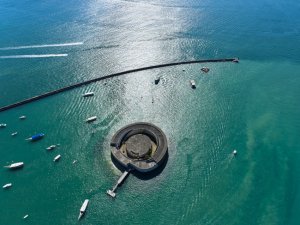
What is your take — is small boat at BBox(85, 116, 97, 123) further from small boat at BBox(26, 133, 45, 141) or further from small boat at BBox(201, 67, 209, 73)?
small boat at BBox(201, 67, 209, 73)

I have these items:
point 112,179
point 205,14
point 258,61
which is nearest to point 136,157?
point 112,179

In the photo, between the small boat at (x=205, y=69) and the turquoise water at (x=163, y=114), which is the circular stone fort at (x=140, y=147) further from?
the small boat at (x=205, y=69)

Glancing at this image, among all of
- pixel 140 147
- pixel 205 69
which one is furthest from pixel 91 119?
pixel 205 69

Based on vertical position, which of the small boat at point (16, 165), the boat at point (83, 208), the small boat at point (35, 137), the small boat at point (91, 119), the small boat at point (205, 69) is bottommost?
the small boat at point (16, 165)

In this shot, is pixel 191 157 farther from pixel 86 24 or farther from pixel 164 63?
pixel 86 24

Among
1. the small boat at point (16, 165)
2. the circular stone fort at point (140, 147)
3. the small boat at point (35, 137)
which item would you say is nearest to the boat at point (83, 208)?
the circular stone fort at point (140, 147)

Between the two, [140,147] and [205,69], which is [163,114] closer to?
[140,147]
